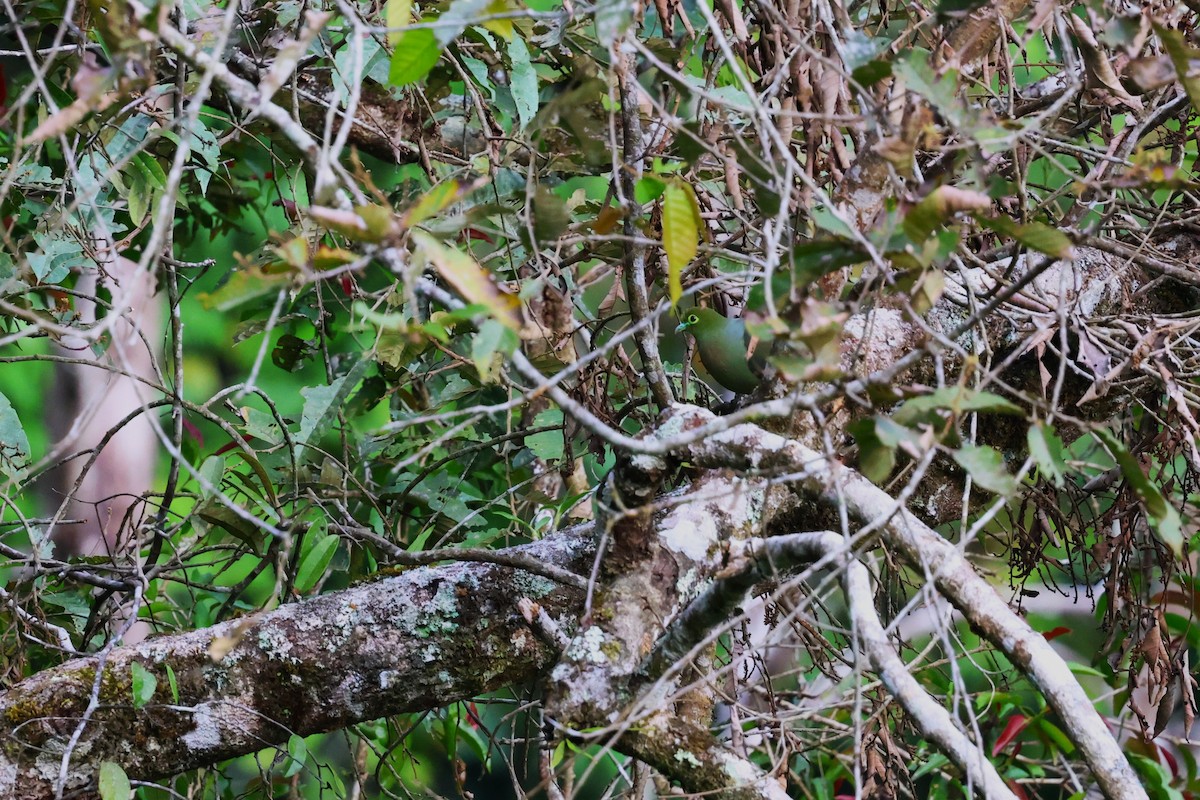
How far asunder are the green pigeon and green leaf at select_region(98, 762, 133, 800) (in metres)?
1.13

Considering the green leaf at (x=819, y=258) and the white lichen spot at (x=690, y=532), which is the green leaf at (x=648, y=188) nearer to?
the green leaf at (x=819, y=258)

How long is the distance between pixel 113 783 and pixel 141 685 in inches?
5.1

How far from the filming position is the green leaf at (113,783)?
50.0 inches

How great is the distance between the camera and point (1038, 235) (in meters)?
0.83

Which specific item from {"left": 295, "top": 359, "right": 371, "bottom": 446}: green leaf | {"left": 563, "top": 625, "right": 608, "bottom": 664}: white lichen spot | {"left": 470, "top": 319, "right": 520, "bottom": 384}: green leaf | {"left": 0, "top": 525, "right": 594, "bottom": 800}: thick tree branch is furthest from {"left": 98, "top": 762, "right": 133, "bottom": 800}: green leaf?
{"left": 470, "top": 319, "right": 520, "bottom": 384}: green leaf

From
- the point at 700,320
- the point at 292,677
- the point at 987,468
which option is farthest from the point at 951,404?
the point at 700,320

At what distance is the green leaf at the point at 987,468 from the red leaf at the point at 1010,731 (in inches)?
69.7

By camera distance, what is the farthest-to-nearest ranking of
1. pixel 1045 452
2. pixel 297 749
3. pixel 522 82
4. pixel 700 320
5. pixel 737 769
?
pixel 700 320 < pixel 522 82 < pixel 297 749 < pixel 737 769 < pixel 1045 452

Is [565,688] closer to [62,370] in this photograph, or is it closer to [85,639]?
[85,639]

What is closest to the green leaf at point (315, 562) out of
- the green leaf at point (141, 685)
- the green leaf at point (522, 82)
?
the green leaf at point (141, 685)

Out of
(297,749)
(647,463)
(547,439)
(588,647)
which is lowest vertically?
(297,749)

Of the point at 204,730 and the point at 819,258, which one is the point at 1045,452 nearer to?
the point at 819,258

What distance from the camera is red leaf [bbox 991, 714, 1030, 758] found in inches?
91.1

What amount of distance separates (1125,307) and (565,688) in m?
1.11
